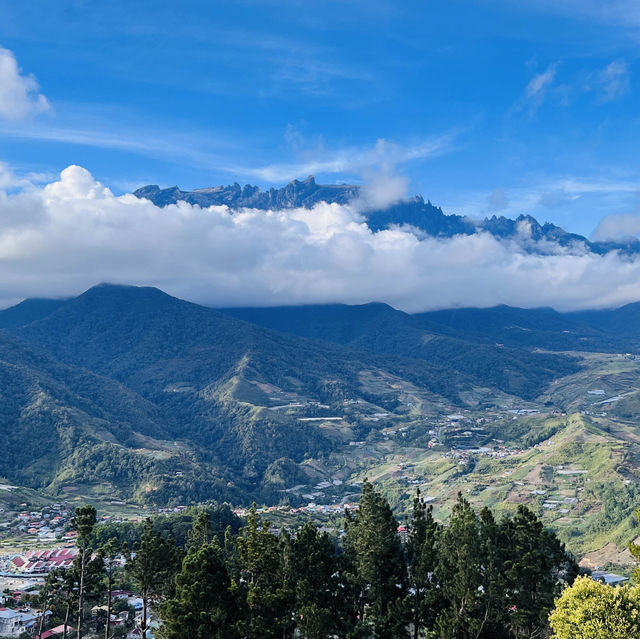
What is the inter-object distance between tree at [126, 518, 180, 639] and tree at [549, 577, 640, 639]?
30.3 metres

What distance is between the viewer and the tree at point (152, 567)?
164 feet

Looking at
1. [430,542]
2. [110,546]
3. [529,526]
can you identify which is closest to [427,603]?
[430,542]

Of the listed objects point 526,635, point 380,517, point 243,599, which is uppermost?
point 380,517

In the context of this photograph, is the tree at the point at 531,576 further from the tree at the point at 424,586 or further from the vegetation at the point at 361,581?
the tree at the point at 424,586

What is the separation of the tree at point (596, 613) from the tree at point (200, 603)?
21.7m

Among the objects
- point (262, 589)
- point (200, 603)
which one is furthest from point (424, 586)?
point (200, 603)

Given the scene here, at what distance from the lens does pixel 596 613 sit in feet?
118

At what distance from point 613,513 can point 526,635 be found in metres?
164

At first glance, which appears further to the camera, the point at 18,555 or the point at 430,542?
the point at 18,555

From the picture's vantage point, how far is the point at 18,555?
140m

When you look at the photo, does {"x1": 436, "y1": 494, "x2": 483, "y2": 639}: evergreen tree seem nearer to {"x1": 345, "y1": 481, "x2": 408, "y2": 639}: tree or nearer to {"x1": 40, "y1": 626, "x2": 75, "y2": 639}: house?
{"x1": 345, "y1": 481, "x2": 408, "y2": 639}: tree

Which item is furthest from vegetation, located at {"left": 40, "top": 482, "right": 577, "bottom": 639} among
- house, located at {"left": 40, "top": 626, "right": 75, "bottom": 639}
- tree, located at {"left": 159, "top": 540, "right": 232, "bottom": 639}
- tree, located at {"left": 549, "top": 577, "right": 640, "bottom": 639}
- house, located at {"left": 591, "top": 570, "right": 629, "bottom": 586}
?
house, located at {"left": 591, "top": 570, "right": 629, "bottom": 586}

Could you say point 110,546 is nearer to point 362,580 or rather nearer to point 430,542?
point 362,580

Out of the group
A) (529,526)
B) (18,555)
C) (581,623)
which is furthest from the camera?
(18,555)
